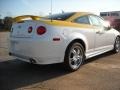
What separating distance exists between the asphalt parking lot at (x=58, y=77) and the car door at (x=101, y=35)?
0.56m

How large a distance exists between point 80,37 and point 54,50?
959mm

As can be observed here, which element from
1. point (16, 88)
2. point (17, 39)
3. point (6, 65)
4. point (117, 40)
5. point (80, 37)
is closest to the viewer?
point (16, 88)

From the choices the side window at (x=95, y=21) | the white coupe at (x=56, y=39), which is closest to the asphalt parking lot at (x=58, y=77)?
the white coupe at (x=56, y=39)

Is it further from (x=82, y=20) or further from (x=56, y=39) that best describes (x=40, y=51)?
(x=82, y=20)

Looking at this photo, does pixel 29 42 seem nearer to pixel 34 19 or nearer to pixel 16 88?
pixel 34 19

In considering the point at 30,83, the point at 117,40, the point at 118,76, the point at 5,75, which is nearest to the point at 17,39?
the point at 5,75

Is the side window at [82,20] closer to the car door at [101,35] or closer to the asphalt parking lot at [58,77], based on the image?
the car door at [101,35]

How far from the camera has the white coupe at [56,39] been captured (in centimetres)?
493

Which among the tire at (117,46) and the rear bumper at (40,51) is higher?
the rear bumper at (40,51)

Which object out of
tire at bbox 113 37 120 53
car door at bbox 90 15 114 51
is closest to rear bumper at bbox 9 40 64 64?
car door at bbox 90 15 114 51

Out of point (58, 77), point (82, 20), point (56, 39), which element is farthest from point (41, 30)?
point (82, 20)

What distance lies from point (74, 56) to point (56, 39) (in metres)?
0.87

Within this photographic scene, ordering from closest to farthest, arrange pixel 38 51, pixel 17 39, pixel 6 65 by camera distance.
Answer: pixel 38 51
pixel 17 39
pixel 6 65

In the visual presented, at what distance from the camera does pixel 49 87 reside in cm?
440
